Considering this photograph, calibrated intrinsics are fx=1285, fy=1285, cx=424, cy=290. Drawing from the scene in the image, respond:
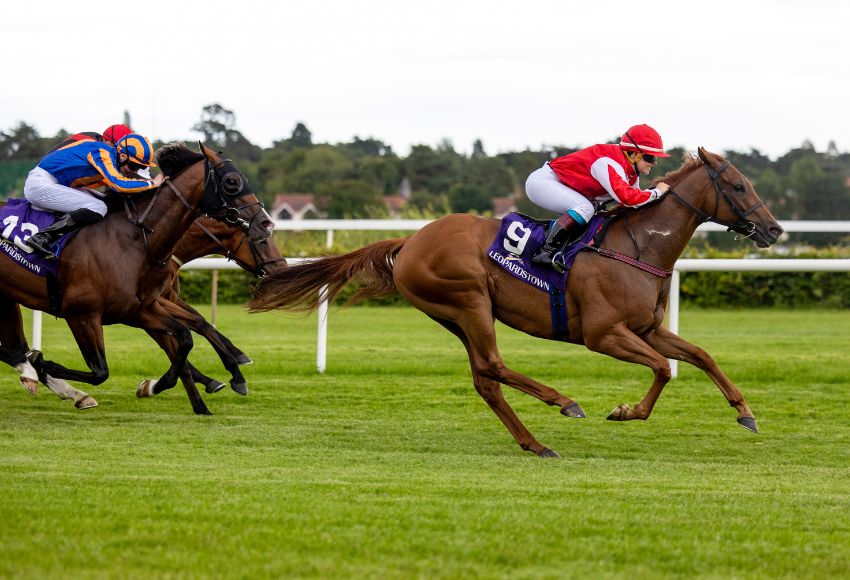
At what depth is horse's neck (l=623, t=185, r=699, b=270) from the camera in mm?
6992

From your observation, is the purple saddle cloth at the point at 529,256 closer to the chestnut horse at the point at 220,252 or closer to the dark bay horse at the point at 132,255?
the dark bay horse at the point at 132,255

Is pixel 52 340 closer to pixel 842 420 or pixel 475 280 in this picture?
pixel 475 280

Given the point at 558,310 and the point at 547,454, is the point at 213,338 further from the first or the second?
the point at 547,454

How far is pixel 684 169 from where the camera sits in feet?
23.7

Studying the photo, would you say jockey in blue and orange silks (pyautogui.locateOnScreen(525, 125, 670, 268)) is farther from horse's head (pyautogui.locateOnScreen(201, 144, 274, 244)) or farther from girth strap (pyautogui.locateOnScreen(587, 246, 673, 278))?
horse's head (pyautogui.locateOnScreen(201, 144, 274, 244))

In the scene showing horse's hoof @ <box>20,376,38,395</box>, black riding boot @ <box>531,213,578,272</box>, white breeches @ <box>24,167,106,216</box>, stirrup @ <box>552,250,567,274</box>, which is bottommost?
horse's hoof @ <box>20,376,38,395</box>

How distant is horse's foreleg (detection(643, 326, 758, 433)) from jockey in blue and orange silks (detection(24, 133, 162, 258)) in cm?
307

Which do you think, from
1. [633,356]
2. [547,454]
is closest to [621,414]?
[633,356]

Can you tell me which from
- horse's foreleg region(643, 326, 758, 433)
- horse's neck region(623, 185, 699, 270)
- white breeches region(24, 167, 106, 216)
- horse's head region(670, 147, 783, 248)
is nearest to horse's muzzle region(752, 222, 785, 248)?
horse's head region(670, 147, 783, 248)

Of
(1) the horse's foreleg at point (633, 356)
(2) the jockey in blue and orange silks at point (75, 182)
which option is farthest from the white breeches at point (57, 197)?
(1) the horse's foreleg at point (633, 356)

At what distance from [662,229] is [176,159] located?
2.92 m

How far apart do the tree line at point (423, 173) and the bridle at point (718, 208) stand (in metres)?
22.6

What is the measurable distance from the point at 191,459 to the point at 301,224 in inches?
213

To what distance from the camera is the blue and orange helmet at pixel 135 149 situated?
7.82 metres
